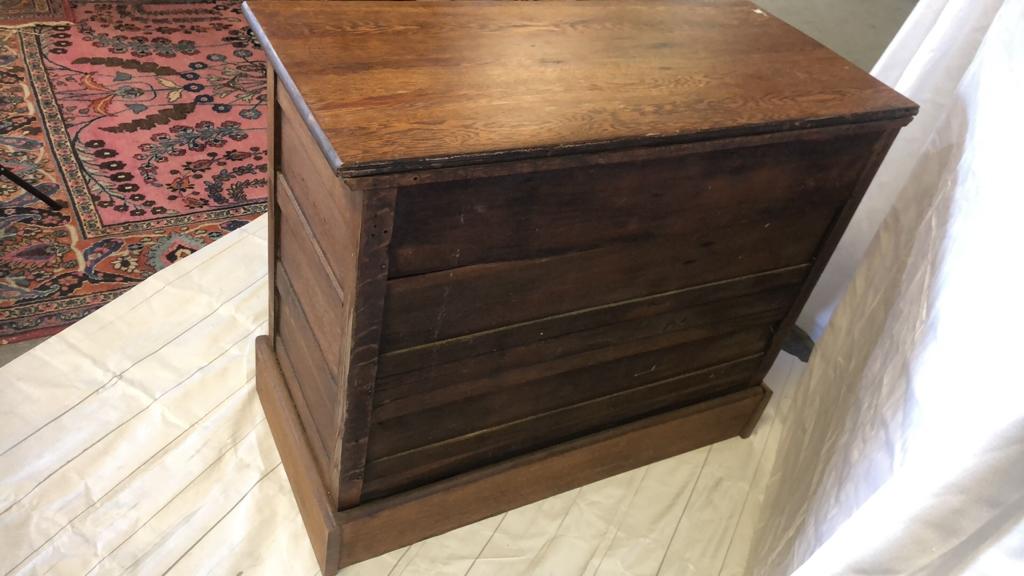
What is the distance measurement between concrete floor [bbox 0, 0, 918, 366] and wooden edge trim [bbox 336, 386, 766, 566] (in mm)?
1194

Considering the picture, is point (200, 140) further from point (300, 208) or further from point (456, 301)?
point (456, 301)

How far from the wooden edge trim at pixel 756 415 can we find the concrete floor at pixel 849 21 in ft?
3.72

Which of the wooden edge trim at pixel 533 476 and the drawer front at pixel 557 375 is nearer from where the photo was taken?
the drawer front at pixel 557 375

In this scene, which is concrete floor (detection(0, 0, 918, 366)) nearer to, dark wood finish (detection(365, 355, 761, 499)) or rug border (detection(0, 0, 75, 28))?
dark wood finish (detection(365, 355, 761, 499))

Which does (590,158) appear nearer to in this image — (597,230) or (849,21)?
(597,230)

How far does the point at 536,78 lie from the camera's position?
0.99 metres

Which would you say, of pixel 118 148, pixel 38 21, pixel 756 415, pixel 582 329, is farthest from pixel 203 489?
pixel 38 21

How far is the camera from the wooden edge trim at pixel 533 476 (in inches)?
47.6

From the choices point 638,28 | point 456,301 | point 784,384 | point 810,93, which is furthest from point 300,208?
point 784,384

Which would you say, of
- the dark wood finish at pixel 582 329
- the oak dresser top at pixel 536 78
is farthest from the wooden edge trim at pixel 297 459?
the oak dresser top at pixel 536 78

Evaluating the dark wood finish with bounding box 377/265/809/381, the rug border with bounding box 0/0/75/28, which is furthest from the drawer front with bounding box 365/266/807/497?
the rug border with bounding box 0/0/75/28

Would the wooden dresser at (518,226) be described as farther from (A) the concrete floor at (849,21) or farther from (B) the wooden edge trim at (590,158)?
(A) the concrete floor at (849,21)

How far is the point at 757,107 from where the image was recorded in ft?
3.36

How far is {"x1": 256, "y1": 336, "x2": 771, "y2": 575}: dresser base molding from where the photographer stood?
1.19 m
